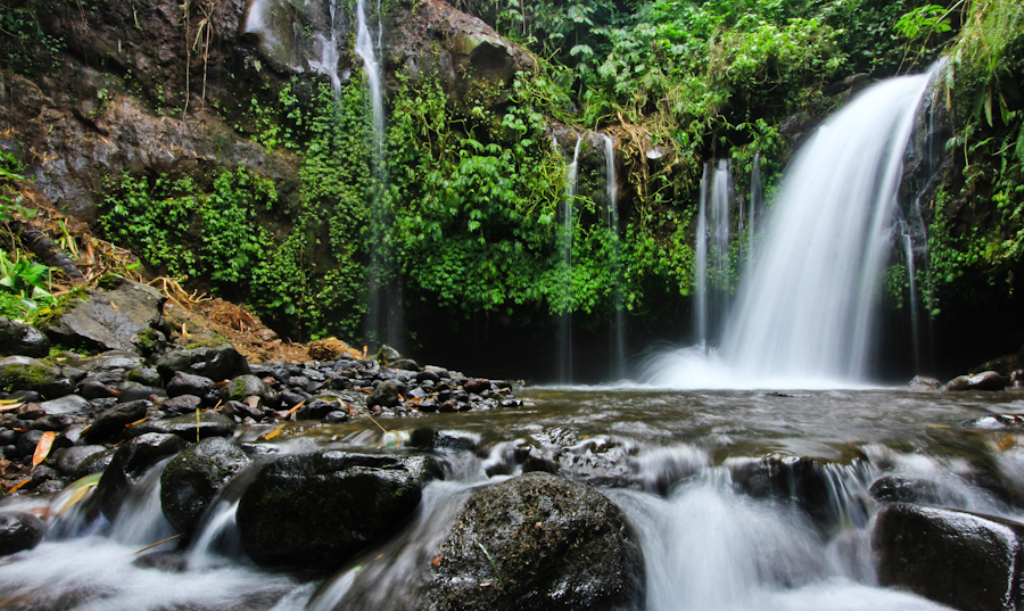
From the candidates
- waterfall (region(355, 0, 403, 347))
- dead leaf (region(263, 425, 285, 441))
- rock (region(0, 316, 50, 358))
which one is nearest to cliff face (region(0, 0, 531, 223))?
waterfall (region(355, 0, 403, 347))

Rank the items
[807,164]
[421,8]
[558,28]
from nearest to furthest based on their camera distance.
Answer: [807,164] < [421,8] < [558,28]

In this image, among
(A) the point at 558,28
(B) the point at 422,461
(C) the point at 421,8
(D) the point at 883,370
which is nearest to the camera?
(B) the point at 422,461

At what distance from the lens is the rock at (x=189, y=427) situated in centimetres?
328

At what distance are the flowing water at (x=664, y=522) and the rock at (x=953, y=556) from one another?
0.08m

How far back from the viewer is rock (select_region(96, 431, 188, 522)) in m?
2.78

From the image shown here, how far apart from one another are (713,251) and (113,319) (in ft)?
27.4

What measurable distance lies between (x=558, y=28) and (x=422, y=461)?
401 inches

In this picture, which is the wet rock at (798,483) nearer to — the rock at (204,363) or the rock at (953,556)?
the rock at (953,556)

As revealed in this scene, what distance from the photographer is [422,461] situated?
8.64 ft

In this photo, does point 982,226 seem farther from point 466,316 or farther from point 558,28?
point 558,28

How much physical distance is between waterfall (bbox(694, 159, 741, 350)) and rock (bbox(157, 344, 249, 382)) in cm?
700

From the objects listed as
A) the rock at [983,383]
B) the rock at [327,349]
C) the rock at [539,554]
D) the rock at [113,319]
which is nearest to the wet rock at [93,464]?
the rock at [113,319]

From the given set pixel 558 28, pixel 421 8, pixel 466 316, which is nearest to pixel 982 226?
pixel 466 316

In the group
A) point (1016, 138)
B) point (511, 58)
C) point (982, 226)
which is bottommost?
point (982, 226)
